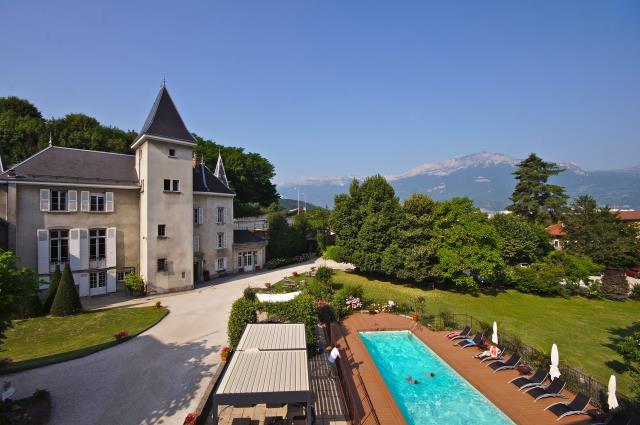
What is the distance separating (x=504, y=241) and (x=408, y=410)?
1245 inches

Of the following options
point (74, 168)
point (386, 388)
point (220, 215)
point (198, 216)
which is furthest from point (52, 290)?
point (386, 388)

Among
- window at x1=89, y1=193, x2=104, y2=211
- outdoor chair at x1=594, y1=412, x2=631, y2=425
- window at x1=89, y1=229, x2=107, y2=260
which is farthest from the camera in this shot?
window at x1=89, y1=193, x2=104, y2=211

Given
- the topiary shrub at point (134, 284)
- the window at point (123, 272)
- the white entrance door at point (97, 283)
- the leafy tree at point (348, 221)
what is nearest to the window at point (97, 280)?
the white entrance door at point (97, 283)

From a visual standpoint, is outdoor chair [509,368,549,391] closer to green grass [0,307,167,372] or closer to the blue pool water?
the blue pool water

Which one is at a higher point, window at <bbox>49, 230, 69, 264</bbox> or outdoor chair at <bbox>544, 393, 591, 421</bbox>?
window at <bbox>49, 230, 69, 264</bbox>

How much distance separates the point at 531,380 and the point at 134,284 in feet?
89.4

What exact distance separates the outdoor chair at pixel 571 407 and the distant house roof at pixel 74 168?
3077 cm

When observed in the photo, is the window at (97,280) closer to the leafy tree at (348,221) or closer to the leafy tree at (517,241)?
the leafy tree at (348,221)

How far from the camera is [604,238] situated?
40.1 m

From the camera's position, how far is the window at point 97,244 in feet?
82.9

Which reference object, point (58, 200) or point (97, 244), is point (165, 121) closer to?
point (58, 200)

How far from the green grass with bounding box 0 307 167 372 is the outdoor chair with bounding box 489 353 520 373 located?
62.9ft

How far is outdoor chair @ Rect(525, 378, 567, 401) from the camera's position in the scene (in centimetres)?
1277

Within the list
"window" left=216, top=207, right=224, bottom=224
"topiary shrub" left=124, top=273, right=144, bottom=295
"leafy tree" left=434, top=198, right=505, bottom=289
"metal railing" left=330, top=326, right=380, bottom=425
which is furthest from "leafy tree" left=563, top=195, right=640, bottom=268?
"topiary shrub" left=124, top=273, right=144, bottom=295
